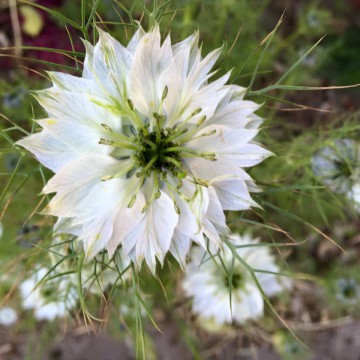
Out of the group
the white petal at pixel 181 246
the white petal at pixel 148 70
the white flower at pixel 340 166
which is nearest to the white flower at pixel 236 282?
the white flower at pixel 340 166

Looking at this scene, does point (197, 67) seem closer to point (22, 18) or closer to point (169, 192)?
point (169, 192)

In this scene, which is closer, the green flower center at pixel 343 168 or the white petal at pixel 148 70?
the white petal at pixel 148 70

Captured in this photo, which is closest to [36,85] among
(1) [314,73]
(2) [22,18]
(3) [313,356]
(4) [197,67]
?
(2) [22,18]

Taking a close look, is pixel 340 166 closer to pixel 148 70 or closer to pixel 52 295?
pixel 148 70

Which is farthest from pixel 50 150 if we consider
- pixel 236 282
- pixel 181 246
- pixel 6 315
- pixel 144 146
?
pixel 6 315

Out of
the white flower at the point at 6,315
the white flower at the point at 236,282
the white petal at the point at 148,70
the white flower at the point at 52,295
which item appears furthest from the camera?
the white flower at the point at 6,315

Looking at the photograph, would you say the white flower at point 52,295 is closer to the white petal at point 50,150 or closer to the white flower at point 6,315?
the white flower at point 6,315
